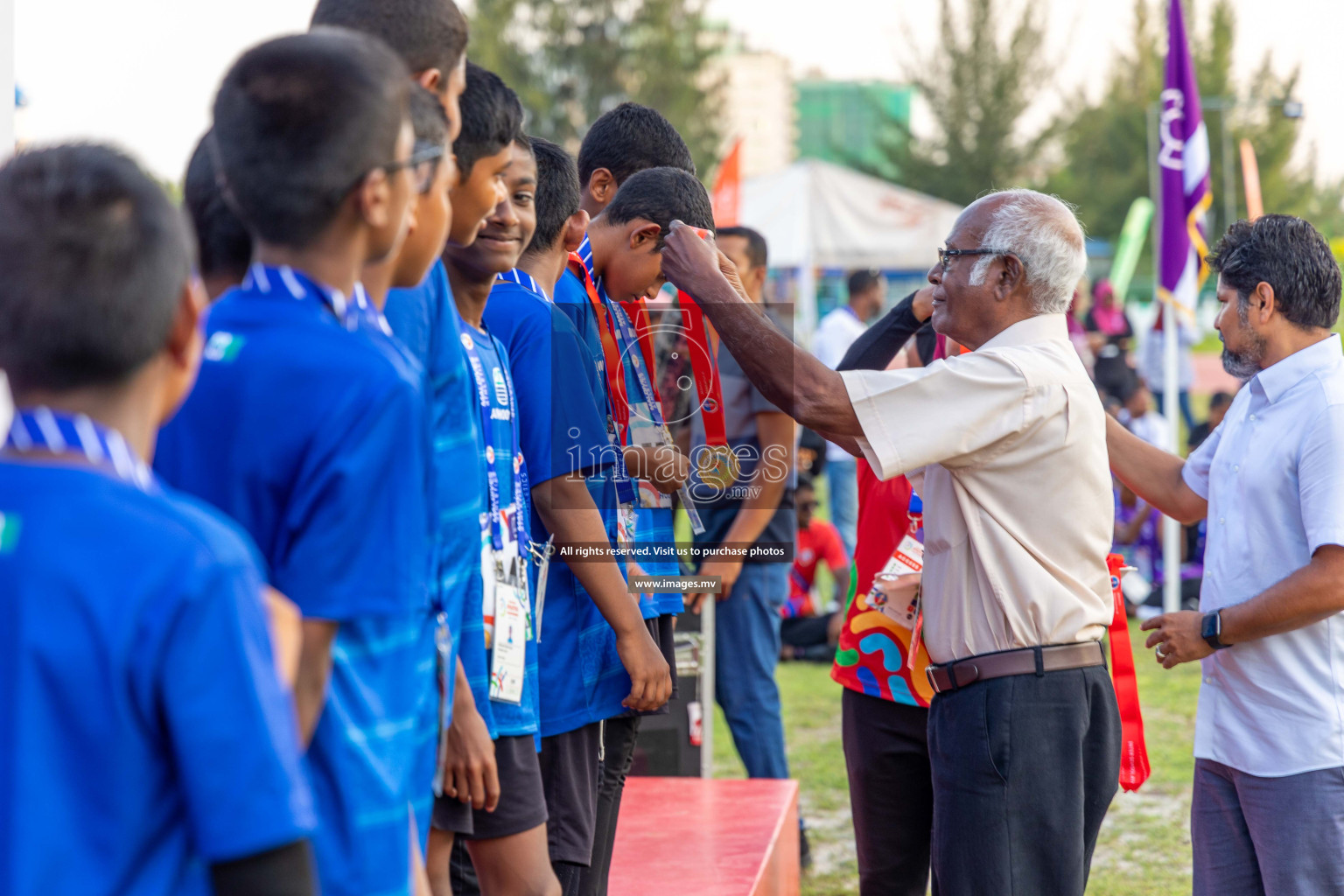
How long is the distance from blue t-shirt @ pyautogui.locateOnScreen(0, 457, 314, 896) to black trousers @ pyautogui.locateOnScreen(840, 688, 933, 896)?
2.46 metres

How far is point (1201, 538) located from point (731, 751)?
4329 mm

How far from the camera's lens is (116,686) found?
1.01 metres

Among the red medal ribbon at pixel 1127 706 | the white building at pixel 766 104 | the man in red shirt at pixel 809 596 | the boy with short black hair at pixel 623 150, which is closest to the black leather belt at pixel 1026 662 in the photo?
the red medal ribbon at pixel 1127 706

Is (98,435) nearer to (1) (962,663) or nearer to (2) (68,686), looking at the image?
(2) (68,686)

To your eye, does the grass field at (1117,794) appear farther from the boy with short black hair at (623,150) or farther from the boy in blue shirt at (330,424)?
the boy in blue shirt at (330,424)

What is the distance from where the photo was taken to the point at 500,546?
214cm

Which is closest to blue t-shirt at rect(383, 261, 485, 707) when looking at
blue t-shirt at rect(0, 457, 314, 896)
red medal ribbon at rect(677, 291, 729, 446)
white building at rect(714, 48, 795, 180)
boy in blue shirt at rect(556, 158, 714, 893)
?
blue t-shirt at rect(0, 457, 314, 896)

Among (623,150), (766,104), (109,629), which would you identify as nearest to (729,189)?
(623,150)

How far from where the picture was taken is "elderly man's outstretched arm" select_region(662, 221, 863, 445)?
2641mm

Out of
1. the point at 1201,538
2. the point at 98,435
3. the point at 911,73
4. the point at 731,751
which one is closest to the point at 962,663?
the point at 98,435

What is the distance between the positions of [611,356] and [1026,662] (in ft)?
3.84

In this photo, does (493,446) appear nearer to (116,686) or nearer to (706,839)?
(116,686)

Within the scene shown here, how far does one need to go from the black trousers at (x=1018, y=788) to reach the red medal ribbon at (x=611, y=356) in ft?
3.31

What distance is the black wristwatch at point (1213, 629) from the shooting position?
299 centimetres
